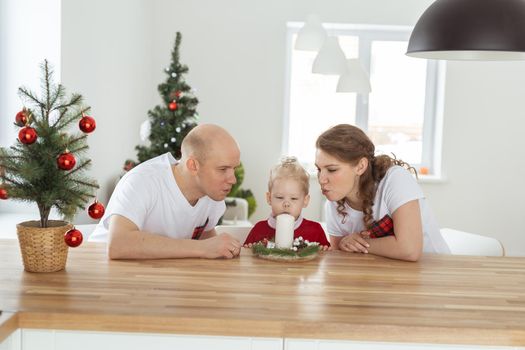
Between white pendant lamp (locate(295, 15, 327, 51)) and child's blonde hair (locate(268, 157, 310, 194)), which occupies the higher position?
white pendant lamp (locate(295, 15, 327, 51))

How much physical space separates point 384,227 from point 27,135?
1.27 meters

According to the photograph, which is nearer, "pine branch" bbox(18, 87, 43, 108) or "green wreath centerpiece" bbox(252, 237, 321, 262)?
"pine branch" bbox(18, 87, 43, 108)

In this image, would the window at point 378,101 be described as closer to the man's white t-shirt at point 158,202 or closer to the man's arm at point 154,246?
the man's white t-shirt at point 158,202

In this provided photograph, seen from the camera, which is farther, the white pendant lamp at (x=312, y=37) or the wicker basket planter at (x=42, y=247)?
the white pendant lamp at (x=312, y=37)

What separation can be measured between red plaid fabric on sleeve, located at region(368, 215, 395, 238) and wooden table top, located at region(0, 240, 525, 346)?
0.18 meters

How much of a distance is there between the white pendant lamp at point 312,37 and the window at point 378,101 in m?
1.36

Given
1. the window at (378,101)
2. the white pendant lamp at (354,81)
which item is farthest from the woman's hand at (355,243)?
the window at (378,101)

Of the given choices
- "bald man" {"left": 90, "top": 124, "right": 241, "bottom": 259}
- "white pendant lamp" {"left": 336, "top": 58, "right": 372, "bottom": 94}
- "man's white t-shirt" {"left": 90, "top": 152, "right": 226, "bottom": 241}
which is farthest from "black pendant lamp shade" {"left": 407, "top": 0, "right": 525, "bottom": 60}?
"white pendant lamp" {"left": 336, "top": 58, "right": 372, "bottom": 94}

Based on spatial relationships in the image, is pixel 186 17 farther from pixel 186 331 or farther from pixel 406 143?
pixel 186 331

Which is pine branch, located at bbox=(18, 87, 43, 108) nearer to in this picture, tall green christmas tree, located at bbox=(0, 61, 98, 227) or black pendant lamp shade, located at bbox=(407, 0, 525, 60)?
tall green christmas tree, located at bbox=(0, 61, 98, 227)

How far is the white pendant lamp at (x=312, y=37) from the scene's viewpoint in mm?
5486

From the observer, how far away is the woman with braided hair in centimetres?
246

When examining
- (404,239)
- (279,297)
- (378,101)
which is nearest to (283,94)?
(378,101)

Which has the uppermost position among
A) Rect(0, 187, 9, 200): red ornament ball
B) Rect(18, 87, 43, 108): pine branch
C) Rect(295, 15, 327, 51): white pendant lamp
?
Rect(295, 15, 327, 51): white pendant lamp
